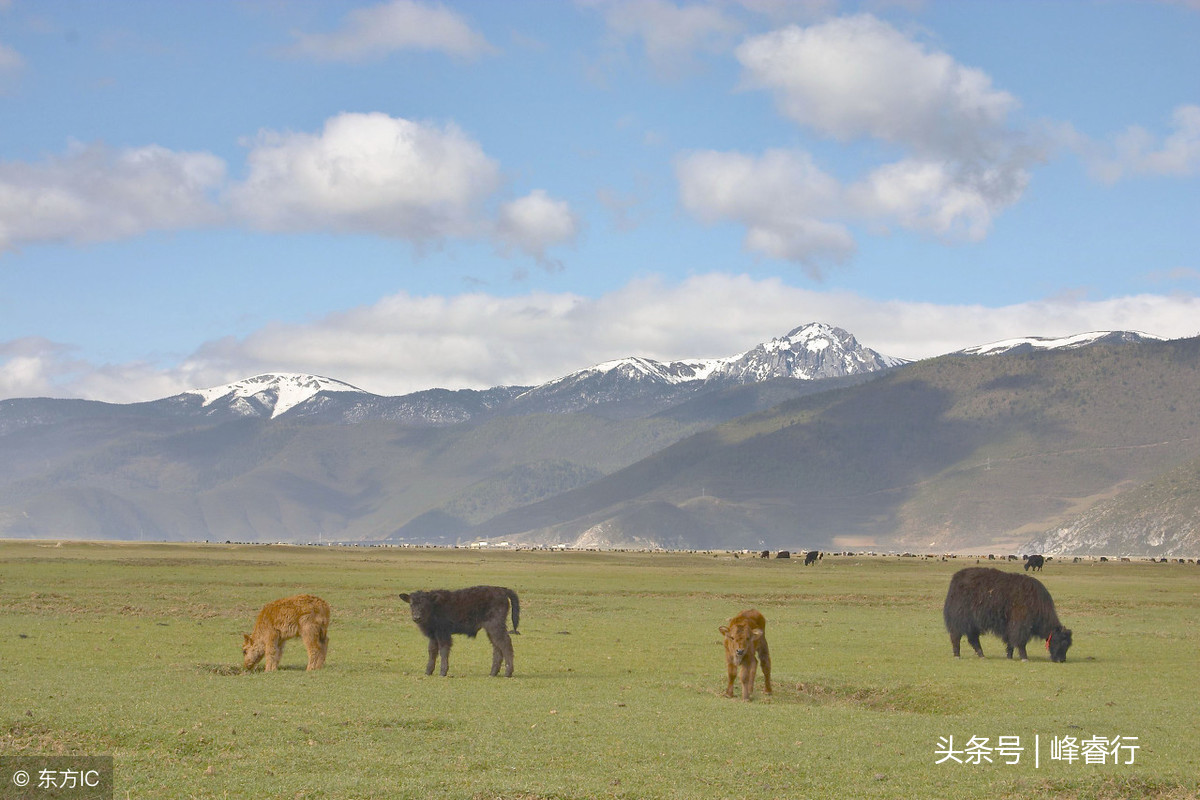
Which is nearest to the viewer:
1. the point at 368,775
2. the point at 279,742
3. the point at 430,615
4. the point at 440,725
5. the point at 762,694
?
the point at 368,775

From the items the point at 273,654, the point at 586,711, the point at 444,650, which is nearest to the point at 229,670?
the point at 273,654

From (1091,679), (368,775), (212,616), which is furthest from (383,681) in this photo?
(212,616)

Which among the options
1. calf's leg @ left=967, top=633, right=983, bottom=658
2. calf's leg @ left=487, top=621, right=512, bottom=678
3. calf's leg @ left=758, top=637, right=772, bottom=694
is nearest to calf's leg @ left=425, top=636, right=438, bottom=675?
calf's leg @ left=487, top=621, right=512, bottom=678

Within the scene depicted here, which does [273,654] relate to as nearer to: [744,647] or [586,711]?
[586,711]

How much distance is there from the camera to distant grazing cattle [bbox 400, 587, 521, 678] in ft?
89.5

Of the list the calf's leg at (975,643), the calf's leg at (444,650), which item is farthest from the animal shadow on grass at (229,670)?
the calf's leg at (975,643)

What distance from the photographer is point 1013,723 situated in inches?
842

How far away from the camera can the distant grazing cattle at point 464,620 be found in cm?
2727

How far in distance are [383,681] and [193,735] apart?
24.8ft

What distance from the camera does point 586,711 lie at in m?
22.0

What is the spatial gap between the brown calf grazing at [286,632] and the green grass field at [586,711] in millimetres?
522

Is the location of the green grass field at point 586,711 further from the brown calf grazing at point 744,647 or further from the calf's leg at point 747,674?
the brown calf grazing at point 744,647

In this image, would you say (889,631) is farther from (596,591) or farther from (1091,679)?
(596,591)

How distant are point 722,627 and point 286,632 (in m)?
10.2
